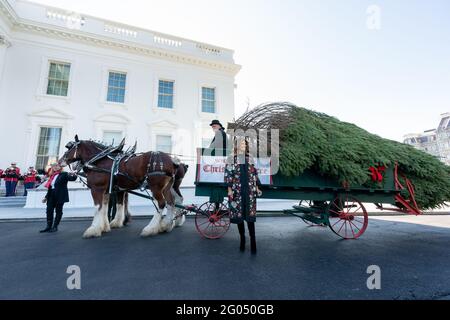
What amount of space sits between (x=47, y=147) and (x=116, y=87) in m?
4.68

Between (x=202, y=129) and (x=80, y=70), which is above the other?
(x=80, y=70)

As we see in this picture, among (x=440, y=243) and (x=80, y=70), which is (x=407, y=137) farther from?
(x=80, y=70)

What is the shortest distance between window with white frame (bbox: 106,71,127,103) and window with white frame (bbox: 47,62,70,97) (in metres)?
2.02

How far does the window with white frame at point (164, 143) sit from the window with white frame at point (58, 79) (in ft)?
17.4

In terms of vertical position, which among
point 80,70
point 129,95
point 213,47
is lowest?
point 129,95

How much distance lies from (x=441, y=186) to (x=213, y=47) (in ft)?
45.2

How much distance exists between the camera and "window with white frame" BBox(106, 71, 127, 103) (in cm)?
1109

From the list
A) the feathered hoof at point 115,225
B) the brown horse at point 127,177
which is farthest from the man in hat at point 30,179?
the feathered hoof at point 115,225

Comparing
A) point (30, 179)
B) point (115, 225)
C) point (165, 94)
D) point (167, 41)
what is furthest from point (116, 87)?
point (115, 225)

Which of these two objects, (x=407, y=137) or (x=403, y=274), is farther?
(x=407, y=137)

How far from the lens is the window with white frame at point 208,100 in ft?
42.0

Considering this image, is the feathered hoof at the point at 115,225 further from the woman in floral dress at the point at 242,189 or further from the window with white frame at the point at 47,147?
the window with white frame at the point at 47,147
